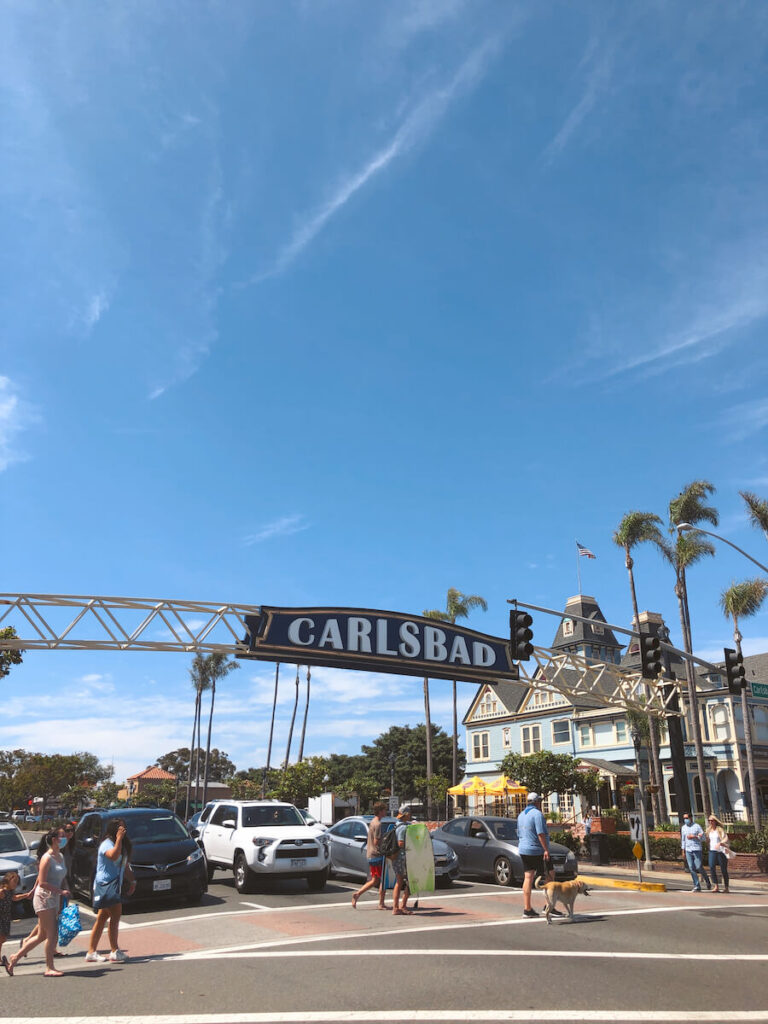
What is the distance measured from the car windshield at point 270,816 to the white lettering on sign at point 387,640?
648cm

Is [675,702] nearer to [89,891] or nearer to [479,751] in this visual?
[89,891]

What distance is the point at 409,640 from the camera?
2431 centimetres

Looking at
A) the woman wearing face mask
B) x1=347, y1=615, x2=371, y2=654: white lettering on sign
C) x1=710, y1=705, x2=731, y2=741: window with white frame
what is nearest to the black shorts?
the woman wearing face mask

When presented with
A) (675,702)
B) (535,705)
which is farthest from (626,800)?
(675,702)

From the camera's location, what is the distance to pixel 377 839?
42.0ft

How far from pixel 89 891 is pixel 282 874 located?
339 cm

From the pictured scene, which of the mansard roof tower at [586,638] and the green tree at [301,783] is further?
the mansard roof tower at [586,638]

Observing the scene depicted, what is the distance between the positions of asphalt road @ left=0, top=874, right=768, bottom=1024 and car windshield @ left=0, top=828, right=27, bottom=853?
2643mm

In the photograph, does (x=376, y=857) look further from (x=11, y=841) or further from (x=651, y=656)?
(x=651, y=656)

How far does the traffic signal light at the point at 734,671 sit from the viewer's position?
68.9 feet

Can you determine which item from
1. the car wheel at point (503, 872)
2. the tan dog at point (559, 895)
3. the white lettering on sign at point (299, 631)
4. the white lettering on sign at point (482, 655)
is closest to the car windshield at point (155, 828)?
the tan dog at point (559, 895)

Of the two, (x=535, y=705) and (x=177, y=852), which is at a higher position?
(x=535, y=705)

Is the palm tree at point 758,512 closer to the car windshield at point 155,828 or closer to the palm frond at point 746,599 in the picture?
the palm frond at point 746,599

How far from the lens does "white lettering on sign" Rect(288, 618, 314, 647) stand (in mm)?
22703
